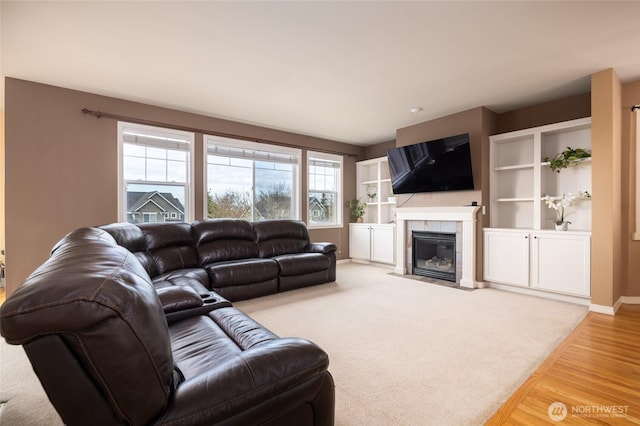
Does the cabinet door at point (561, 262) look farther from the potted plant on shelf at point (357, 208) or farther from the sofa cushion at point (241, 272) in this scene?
the sofa cushion at point (241, 272)

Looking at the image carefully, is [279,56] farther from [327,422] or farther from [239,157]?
[327,422]

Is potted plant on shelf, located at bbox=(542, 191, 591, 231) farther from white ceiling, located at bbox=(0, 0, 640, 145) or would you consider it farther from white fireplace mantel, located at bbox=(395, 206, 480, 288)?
white ceiling, located at bbox=(0, 0, 640, 145)

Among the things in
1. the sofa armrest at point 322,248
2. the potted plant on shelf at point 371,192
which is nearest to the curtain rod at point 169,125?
the potted plant on shelf at point 371,192

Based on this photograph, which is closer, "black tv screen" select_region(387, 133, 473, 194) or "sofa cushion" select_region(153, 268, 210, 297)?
"sofa cushion" select_region(153, 268, 210, 297)

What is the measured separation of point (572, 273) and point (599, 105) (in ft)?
6.36

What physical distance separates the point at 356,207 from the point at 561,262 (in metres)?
3.75

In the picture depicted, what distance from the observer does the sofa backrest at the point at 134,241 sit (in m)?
3.13

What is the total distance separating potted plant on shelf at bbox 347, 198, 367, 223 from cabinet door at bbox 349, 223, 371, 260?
219 millimetres

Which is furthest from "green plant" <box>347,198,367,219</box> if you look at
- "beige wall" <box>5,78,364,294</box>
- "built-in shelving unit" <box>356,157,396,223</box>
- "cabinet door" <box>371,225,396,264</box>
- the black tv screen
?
"beige wall" <box>5,78,364,294</box>

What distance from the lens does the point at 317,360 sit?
1117 millimetres

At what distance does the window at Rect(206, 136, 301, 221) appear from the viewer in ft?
16.0

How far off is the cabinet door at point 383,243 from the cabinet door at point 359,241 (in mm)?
136

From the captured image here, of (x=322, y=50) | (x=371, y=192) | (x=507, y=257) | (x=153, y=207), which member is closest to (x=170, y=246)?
(x=153, y=207)

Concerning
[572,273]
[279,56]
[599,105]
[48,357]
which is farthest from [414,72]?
[48,357]
